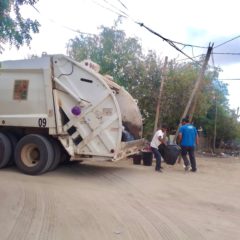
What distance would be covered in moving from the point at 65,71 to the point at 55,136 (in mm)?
1609

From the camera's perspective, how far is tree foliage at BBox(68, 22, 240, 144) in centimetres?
1694

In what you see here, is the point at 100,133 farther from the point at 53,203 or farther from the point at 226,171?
the point at 226,171

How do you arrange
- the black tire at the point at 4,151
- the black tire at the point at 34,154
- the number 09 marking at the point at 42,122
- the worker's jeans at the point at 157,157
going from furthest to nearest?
the worker's jeans at the point at 157,157, the black tire at the point at 4,151, the number 09 marking at the point at 42,122, the black tire at the point at 34,154

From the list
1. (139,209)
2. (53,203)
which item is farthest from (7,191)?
(139,209)

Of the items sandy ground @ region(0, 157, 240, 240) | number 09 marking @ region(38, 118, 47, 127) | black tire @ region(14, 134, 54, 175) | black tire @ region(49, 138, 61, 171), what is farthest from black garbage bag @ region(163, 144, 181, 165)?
number 09 marking @ region(38, 118, 47, 127)

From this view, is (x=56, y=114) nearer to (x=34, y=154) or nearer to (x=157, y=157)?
(x=34, y=154)

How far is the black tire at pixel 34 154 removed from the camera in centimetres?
1011

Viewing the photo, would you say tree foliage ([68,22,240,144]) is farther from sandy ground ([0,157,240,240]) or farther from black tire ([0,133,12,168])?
black tire ([0,133,12,168])

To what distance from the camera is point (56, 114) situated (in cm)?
1013

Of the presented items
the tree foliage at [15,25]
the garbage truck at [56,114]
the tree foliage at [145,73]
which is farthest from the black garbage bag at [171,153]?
the tree foliage at [15,25]

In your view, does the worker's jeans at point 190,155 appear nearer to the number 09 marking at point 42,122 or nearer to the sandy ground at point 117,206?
the sandy ground at point 117,206

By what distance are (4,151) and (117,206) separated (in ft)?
15.4

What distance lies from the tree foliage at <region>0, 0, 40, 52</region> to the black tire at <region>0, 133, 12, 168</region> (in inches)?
201

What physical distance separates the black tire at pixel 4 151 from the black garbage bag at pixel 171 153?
4534 mm
